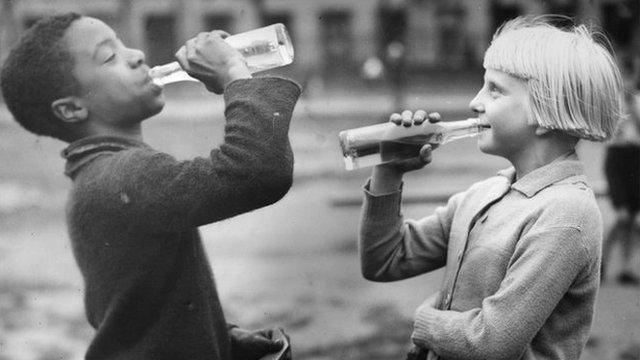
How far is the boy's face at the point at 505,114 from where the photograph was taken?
1.95 m

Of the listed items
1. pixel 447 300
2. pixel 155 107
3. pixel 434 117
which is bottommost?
pixel 447 300

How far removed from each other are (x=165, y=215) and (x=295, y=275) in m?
5.09

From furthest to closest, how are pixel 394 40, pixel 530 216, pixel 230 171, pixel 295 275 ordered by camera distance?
pixel 394 40, pixel 295 275, pixel 530 216, pixel 230 171

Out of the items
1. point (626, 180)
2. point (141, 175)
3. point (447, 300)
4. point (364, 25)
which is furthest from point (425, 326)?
point (364, 25)

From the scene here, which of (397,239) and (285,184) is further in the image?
(397,239)

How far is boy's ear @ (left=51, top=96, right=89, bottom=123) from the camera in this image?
2047 millimetres

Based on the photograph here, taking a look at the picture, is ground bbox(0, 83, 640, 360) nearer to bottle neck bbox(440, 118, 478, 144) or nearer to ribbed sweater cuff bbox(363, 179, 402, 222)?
ribbed sweater cuff bbox(363, 179, 402, 222)

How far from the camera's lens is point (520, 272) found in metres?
1.79

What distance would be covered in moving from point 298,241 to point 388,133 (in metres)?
5.95

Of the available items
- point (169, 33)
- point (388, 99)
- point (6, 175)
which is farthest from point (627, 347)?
point (169, 33)

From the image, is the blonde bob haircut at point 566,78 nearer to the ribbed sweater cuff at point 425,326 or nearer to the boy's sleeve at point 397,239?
the boy's sleeve at point 397,239

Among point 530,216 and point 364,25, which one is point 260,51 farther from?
point 364,25

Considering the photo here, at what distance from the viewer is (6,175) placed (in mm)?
12391

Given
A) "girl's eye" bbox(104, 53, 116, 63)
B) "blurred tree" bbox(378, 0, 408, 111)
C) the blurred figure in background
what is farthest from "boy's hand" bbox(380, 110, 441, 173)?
"blurred tree" bbox(378, 0, 408, 111)
